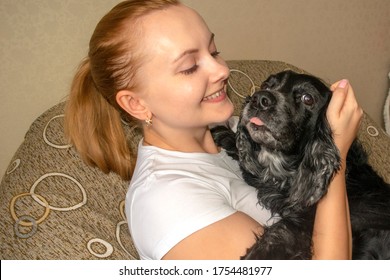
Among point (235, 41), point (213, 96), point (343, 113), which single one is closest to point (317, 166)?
point (343, 113)

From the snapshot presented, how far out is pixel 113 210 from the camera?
1.99m

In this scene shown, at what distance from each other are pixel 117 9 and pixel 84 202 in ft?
2.79

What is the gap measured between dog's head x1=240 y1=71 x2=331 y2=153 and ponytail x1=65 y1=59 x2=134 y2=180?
586 millimetres

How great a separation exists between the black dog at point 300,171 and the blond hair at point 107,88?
21.6 inches

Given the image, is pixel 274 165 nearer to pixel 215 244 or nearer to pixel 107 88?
pixel 215 244

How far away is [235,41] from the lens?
11.0ft

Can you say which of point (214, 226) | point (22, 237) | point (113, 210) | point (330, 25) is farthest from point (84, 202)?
point (330, 25)

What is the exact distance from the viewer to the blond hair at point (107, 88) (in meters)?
1.68

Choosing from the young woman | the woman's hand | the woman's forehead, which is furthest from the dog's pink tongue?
the woman's forehead

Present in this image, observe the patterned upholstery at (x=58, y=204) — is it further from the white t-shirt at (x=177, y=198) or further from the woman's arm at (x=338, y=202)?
the woman's arm at (x=338, y=202)

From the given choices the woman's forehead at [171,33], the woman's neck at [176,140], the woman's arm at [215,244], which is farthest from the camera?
the woman's neck at [176,140]

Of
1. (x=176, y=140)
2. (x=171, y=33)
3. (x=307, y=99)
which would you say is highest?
(x=171, y=33)

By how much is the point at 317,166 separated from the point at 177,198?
63 cm

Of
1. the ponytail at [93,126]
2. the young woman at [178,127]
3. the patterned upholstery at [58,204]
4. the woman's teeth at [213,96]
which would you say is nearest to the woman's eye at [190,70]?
the young woman at [178,127]
